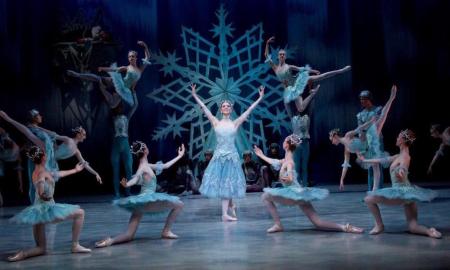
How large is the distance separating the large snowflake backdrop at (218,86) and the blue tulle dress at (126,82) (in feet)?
4.69

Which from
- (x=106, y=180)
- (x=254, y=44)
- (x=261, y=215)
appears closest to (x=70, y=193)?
(x=106, y=180)

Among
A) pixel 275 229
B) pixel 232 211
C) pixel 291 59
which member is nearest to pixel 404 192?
pixel 275 229

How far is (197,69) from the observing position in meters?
11.1

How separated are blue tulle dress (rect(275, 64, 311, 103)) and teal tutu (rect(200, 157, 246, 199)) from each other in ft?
8.72

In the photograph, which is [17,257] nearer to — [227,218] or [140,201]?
[140,201]

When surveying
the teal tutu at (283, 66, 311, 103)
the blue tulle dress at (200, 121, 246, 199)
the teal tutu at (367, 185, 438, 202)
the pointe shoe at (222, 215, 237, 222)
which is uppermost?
the teal tutu at (283, 66, 311, 103)

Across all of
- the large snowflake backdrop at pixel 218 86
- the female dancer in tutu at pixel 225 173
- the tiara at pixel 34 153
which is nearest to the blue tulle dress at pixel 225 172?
the female dancer in tutu at pixel 225 173

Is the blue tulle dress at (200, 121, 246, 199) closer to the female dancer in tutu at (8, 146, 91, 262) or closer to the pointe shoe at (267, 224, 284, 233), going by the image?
the pointe shoe at (267, 224, 284, 233)

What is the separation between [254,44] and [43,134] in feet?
15.2

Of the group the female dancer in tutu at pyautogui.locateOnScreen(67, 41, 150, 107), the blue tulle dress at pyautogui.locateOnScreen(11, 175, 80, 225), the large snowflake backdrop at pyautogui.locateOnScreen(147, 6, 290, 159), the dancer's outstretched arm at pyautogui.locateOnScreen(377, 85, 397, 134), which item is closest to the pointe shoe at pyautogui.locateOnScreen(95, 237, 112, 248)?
the blue tulle dress at pyautogui.locateOnScreen(11, 175, 80, 225)

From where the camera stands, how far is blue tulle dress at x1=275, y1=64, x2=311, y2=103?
9.40 metres

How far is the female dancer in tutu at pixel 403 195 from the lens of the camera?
526 cm

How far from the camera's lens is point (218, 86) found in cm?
1095

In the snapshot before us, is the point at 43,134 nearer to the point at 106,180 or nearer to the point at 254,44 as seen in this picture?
the point at 106,180
